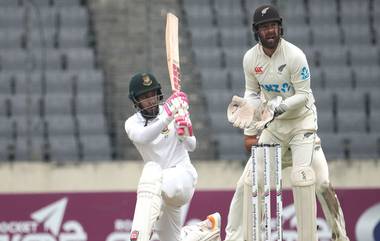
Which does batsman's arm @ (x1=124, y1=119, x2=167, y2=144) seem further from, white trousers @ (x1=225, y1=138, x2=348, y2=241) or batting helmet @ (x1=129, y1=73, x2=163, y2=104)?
white trousers @ (x1=225, y1=138, x2=348, y2=241)

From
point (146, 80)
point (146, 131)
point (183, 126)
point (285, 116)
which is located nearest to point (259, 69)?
point (285, 116)

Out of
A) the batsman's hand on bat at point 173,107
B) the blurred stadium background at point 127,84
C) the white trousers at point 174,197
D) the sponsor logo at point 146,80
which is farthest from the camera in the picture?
the blurred stadium background at point 127,84

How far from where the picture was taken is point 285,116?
9555mm

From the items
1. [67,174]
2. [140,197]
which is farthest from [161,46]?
[140,197]

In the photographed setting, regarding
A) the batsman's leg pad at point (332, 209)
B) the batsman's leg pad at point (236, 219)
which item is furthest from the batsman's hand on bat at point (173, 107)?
the batsman's leg pad at point (332, 209)

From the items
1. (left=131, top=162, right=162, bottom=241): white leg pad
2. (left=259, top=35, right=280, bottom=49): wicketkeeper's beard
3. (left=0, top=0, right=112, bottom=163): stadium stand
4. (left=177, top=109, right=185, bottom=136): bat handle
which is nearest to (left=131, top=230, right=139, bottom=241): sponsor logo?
(left=131, top=162, right=162, bottom=241): white leg pad

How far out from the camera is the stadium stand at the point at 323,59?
13.5m

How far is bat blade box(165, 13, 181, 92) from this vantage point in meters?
9.69

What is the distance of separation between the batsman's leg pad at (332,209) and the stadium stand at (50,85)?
4.07m

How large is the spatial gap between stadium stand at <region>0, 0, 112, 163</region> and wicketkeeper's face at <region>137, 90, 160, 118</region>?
3403mm

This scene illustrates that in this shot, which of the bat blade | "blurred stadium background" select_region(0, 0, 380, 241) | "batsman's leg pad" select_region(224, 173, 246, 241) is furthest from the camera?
"blurred stadium background" select_region(0, 0, 380, 241)

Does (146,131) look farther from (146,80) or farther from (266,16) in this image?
(266,16)

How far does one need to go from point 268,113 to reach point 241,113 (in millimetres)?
247

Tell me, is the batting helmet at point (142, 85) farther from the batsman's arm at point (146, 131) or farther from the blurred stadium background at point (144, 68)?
the blurred stadium background at point (144, 68)
